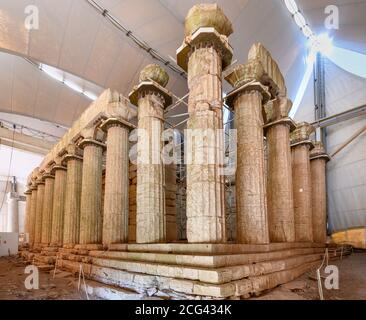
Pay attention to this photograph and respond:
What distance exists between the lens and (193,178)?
5207 mm

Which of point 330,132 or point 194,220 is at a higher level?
point 330,132

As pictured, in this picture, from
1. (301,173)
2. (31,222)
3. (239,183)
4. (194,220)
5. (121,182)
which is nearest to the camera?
(194,220)

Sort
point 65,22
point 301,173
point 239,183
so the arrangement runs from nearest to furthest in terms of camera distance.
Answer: point 239,183, point 301,173, point 65,22

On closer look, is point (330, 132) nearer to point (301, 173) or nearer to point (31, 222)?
point (301, 173)

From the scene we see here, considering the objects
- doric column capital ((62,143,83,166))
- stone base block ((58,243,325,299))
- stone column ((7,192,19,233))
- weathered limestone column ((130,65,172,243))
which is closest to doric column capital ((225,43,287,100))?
weathered limestone column ((130,65,172,243))

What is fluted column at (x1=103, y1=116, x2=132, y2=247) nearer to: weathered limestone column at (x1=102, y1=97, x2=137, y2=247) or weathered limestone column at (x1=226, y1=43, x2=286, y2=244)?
weathered limestone column at (x1=102, y1=97, x2=137, y2=247)

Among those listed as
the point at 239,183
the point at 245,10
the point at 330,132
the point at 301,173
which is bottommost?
the point at 239,183

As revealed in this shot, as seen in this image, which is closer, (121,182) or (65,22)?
(121,182)

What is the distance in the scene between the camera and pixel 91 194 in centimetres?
900

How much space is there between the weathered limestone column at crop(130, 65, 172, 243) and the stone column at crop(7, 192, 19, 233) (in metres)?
26.6

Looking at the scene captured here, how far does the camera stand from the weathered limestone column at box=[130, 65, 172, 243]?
6445 millimetres

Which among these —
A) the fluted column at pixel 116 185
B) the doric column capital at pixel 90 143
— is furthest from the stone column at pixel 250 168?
the doric column capital at pixel 90 143

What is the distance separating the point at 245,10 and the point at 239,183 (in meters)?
10.1
